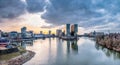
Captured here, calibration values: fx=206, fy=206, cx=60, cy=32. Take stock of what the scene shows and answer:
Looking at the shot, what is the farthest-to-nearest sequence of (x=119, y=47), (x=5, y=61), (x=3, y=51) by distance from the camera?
(x=119, y=47) < (x=3, y=51) < (x=5, y=61)

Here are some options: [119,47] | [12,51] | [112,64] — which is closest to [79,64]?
→ [112,64]

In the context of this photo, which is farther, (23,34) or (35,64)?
(23,34)

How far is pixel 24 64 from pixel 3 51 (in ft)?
A: 13.9

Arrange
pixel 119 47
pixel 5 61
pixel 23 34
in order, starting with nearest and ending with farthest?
pixel 5 61
pixel 119 47
pixel 23 34

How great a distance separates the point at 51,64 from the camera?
37469mm

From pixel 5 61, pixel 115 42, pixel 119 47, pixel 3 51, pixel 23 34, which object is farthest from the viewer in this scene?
pixel 23 34

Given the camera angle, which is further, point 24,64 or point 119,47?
point 119,47

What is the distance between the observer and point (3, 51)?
35.5 m

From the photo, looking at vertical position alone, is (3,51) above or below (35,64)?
above

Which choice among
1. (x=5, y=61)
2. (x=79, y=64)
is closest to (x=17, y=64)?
(x=5, y=61)

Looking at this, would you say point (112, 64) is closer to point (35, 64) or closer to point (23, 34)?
point (35, 64)

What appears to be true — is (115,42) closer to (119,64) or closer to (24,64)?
(119,64)

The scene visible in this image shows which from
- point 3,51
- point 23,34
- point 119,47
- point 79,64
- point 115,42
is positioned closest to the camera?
point 3,51

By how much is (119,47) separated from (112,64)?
27.5 m
